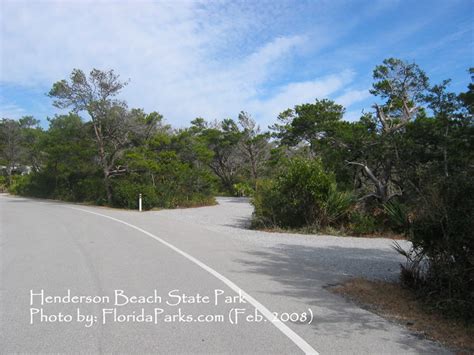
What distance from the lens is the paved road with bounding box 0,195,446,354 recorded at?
171 inches

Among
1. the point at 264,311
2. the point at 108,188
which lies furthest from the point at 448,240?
the point at 108,188

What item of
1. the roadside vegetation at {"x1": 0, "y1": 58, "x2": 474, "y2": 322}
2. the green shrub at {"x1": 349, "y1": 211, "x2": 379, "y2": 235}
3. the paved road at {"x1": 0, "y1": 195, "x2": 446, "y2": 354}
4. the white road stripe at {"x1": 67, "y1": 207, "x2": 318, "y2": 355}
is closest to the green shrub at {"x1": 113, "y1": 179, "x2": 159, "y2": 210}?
the roadside vegetation at {"x1": 0, "y1": 58, "x2": 474, "y2": 322}

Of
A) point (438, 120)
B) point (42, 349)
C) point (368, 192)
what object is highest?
point (438, 120)

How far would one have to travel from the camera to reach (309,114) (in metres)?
27.2

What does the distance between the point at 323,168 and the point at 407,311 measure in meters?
11.1

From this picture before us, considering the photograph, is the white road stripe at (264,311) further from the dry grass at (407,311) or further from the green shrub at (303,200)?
the green shrub at (303,200)

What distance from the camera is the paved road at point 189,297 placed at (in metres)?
4.34

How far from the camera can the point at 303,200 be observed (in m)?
14.7

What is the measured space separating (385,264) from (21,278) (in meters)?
7.26

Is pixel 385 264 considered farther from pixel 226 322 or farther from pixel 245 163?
pixel 245 163

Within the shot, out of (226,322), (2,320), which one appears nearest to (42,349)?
(2,320)

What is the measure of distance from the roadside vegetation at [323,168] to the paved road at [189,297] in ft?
4.76

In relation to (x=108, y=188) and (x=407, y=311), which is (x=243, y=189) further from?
(x=407, y=311)

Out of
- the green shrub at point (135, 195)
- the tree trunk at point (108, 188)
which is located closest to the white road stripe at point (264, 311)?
the green shrub at point (135, 195)
